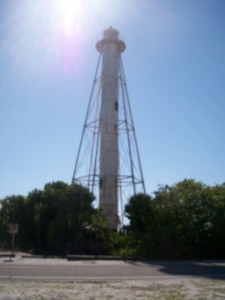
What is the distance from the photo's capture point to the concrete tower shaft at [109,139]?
1456 inches

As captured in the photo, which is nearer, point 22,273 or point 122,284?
point 122,284

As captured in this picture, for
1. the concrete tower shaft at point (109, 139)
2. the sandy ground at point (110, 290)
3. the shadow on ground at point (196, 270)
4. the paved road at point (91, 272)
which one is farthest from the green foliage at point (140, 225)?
the sandy ground at point (110, 290)

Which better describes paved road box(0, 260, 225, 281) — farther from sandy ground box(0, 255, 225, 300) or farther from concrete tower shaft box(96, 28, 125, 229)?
concrete tower shaft box(96, 28, 125, 229)

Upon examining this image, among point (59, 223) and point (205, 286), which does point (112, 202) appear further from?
point (205, 286)

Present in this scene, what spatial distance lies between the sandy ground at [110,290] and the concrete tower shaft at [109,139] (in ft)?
80.4

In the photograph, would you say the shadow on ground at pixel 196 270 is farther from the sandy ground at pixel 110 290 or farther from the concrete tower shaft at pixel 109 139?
the concrete tower shaft at pixel 109 139

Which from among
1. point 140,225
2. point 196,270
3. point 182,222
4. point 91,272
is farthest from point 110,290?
point 140,225

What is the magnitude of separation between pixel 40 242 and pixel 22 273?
18.6 m

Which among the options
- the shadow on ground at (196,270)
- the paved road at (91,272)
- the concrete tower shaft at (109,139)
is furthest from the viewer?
the concrete tower shaft at (109,139)

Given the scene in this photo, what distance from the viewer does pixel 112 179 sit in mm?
37156

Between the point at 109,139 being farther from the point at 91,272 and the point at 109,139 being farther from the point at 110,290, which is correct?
the point at 110,290

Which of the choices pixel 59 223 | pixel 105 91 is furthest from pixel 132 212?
pixel 105 91

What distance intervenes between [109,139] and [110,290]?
90.4 feet

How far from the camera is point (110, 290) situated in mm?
10508
